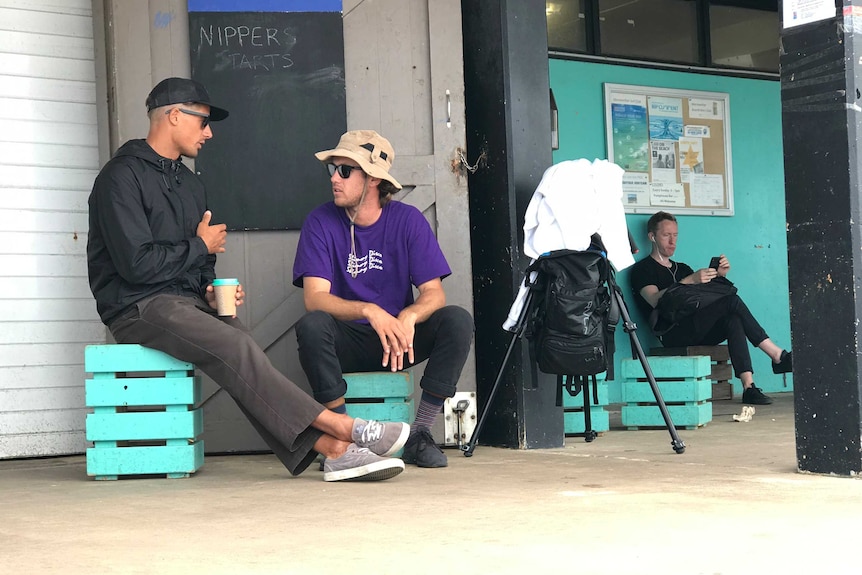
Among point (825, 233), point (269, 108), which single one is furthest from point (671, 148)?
point (825, 233)

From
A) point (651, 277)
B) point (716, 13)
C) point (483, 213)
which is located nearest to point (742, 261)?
point (651, 277)

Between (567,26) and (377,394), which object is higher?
(567,26)

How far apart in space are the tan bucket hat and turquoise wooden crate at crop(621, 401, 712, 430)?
2204 mm

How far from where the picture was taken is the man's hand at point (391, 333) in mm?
4562

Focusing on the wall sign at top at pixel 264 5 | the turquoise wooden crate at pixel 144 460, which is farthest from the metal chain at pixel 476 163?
the turquoise wooden crate at pixel 144 460

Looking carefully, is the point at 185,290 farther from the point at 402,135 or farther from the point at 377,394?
the point at 402,135

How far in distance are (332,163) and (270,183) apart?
0.64 meters

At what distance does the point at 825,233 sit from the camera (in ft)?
12.5

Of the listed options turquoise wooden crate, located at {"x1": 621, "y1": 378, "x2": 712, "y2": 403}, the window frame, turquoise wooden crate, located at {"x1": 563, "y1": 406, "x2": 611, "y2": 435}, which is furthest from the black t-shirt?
turquoise wooden crate, located at {"x1": 563, "y1": 406, "x2": 611, "y2": 435}

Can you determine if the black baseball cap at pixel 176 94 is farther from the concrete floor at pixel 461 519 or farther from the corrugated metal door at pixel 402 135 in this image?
the concrete floor at pixel 461 519

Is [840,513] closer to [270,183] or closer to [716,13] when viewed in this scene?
[270,183]

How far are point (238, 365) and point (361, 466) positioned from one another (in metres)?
0.62

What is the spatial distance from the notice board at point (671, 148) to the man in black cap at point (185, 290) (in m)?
4.40

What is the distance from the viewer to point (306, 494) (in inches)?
149
